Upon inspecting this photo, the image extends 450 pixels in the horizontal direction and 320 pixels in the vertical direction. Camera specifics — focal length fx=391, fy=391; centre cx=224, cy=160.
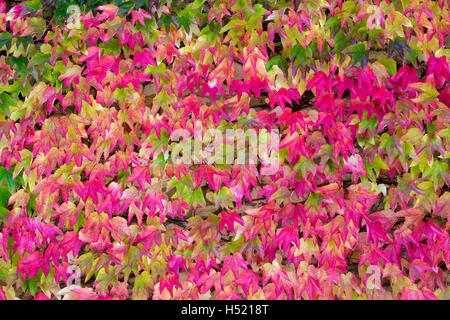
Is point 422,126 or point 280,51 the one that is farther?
point 280,51

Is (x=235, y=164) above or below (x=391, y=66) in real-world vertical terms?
below

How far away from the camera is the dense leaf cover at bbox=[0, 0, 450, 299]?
173cm

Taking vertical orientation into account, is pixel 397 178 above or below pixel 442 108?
below

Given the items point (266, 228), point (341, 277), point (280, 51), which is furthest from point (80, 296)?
point (280, 51)

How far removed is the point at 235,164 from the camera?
1779 mm

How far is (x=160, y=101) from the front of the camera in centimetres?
179

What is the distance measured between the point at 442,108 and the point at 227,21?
1042 mm

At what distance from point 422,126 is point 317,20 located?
0.65m

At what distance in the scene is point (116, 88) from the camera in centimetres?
180

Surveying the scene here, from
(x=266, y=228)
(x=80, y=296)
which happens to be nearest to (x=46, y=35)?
(x=80, y=296)

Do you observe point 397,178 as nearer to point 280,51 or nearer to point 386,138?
point 386,138

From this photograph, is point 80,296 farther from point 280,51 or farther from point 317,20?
point 317,20

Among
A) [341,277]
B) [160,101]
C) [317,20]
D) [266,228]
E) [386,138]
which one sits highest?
[317,20]

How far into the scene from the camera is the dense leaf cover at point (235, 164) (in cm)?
173
